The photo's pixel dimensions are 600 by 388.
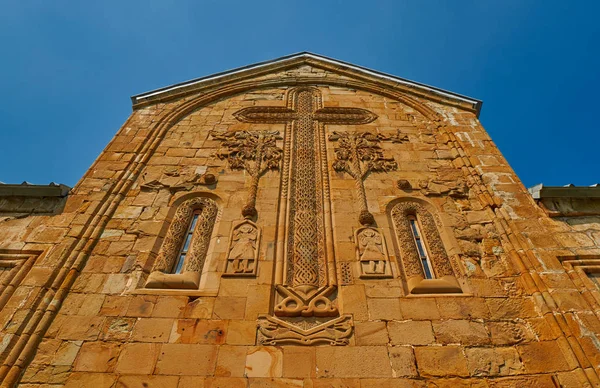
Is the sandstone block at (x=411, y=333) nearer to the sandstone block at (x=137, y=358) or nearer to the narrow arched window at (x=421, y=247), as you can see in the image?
the narrow arched window at (x=421, y=247)

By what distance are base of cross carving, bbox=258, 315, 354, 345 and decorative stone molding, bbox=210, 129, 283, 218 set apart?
85.0 inches

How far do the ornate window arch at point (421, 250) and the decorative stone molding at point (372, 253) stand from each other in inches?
11.1

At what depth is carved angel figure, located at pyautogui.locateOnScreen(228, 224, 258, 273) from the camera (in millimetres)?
4551

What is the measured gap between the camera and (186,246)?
504cm

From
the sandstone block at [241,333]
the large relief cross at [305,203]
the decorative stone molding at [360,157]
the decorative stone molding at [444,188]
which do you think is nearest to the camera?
the sandstone block at [241,333]

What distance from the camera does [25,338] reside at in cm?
368

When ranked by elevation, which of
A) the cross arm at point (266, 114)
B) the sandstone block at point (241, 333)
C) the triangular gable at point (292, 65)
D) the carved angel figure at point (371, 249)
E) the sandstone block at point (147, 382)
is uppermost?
the triangular gable at point (292, 65)

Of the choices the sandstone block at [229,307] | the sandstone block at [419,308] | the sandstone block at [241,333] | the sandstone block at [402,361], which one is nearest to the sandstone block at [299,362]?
the sandstone block at [241,333]

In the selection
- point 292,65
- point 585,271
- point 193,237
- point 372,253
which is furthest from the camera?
point 292,65

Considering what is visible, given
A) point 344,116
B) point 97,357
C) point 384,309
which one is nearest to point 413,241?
point 384,309

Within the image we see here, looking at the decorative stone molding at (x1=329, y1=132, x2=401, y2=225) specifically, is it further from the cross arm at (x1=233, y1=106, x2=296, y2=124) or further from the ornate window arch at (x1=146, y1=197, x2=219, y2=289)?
the ornate window arch at (x1=146, y1=197, x2=219, y2=289)

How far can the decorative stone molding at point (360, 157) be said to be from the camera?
6135mm

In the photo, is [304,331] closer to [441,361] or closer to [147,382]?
[441,361]

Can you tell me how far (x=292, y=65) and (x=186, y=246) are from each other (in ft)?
21.2
